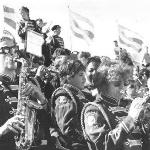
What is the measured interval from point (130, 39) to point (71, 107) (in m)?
6.78

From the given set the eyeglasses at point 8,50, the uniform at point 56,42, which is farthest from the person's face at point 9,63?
the uniform at point 56,42

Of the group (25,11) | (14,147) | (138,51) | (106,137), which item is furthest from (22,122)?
(138,51)

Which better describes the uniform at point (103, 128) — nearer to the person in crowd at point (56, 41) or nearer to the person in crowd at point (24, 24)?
the person in crowd at point (24, 24)

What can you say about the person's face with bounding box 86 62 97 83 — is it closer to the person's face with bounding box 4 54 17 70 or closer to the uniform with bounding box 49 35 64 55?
the person's face with bounding box 4 54 17 70

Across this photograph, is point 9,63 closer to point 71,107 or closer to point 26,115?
point 26,115

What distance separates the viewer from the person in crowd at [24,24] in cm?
1041

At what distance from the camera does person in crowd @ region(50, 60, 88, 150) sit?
20.7 feet

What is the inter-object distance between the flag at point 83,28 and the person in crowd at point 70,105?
627cm

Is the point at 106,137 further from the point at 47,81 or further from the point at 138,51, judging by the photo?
the point at 138,51

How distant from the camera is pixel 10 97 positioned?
22.3ft

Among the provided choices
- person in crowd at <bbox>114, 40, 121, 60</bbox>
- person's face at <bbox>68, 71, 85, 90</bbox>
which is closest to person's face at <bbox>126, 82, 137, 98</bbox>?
person's face at <bbox>68, 71, 85, 90</bbox>

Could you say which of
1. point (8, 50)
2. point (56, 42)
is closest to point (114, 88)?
point (8, 50)

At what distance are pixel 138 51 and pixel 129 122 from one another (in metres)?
7.98

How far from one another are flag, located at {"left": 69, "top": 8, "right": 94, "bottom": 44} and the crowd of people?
5.11 metres
